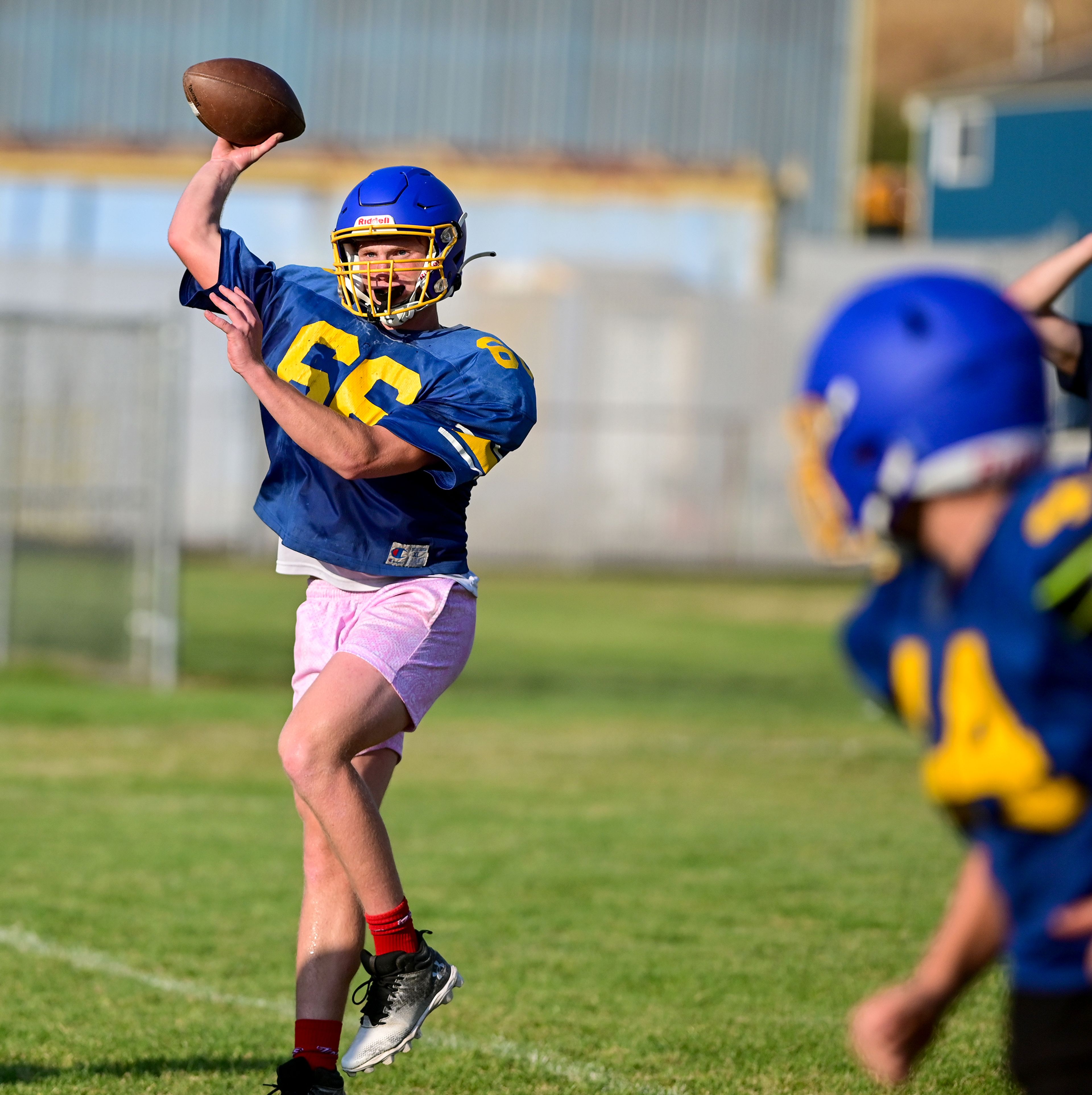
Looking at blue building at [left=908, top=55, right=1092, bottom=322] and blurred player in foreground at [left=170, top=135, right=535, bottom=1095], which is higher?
blue building at [left=908, top=55, right=1092, bottom=322]

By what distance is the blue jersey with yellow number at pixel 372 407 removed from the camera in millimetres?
4688

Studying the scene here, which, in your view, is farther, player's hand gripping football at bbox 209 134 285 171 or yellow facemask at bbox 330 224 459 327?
player's hand gripping football at bbox 209 134 285 171

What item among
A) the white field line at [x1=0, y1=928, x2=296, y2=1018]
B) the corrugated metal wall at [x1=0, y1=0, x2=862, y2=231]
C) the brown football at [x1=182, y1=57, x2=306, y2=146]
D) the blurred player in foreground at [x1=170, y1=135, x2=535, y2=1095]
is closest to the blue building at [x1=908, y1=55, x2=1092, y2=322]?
the corrugated metal wall at [x1=0, y1=0, x2=862, y2=231]

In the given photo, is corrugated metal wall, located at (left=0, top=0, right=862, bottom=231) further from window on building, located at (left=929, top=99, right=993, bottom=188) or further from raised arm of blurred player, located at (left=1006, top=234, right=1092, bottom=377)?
raised arm of blurred player, located at (left=1006, top=234, right=1092, bottom=377)

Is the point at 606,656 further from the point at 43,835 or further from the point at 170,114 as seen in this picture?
the point at 170,114

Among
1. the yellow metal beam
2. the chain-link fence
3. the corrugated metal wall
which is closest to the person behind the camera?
the chain-link fence

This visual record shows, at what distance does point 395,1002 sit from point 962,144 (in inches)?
1664

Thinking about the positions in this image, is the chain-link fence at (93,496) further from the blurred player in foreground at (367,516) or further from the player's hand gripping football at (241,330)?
the player's hand gripping football at (241,330)

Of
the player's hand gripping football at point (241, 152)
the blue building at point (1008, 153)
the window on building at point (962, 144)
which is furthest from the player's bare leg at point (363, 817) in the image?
the window on building at point (962, 144)

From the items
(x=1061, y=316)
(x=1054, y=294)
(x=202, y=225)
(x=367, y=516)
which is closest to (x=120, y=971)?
(x=367, y=516)

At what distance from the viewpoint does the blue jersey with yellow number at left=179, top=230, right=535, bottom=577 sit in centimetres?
469

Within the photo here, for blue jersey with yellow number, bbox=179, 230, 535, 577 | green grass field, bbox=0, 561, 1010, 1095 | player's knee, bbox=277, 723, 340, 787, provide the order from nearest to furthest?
player's knee, bbox=277, 723, 340, 787 → blue jersey with yellow number, bbox=179, 230, 535, 577 → green grass field, bbox=0, 561, 1010, 1095

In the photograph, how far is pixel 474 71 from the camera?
37188mm

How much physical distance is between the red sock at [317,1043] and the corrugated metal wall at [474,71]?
32573 mm
